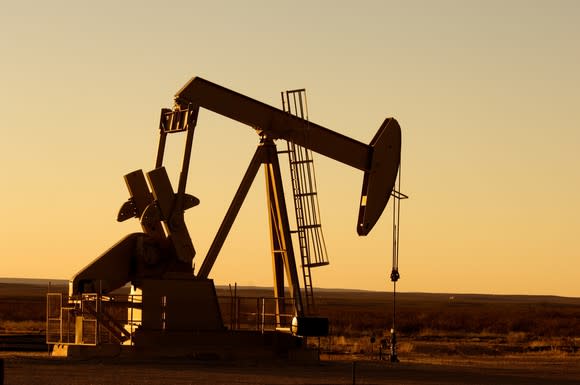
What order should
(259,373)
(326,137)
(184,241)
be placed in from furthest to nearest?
(326,137)
(184,241)
(259,373)

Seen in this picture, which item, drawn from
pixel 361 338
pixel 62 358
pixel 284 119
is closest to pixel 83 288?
pixel 62 358

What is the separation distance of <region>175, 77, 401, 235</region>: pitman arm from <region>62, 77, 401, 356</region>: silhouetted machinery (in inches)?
0.7

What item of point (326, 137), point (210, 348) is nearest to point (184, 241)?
point (210, 348)

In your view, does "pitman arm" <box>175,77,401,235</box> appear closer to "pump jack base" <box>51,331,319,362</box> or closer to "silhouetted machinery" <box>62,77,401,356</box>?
"silhouetted machinery" <box>62,77,401,356</box>

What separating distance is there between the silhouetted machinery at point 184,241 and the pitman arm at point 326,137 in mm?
19

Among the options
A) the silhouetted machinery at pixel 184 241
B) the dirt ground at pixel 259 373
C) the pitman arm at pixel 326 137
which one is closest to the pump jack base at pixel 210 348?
the silhouetted machinery at pixel 184 241

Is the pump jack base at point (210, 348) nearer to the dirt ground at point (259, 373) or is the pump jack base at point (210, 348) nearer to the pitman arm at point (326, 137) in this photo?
the dirt ground at point (259, 373)

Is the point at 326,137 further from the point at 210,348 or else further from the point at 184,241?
the point at 210,348

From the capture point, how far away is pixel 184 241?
75.8ft

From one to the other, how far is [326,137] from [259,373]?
5.73 m

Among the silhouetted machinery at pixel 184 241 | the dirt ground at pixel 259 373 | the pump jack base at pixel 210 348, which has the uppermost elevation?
the silhouetted machinery at pixel 184 241

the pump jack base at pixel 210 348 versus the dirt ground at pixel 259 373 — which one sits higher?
the pump jack base at pixel 210 348

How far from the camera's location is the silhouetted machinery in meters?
22.8

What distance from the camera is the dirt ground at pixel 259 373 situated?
61.3ft
